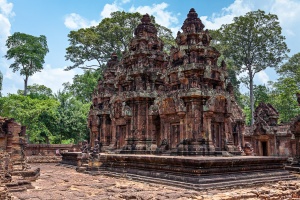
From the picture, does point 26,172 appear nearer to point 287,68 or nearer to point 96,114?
point 96,114

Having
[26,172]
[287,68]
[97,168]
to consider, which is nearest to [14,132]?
[26,172]

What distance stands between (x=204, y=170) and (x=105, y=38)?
2514 centimetres

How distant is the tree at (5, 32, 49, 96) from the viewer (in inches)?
1458

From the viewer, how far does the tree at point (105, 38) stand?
3092 cm

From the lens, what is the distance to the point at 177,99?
12.6m

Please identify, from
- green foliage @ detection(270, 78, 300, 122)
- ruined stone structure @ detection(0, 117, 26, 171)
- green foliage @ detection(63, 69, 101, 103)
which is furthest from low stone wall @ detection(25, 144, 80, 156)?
green foliage @ detection(270, 78, 300, 122)

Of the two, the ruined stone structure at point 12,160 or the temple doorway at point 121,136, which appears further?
the temple doorway at point 121,136

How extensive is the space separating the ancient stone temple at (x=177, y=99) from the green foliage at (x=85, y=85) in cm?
1890

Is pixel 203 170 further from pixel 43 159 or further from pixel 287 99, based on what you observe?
pixel 287 99

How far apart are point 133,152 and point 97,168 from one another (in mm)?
1976

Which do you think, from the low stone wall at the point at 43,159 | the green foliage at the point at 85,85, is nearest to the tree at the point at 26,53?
the green foliage at the point at 85,85

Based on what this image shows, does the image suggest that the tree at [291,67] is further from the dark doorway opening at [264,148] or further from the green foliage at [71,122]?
the green foliage at [71,122]

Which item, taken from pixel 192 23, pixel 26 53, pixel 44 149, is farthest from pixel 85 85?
pixel 192 23

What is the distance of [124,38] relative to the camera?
102 ft
